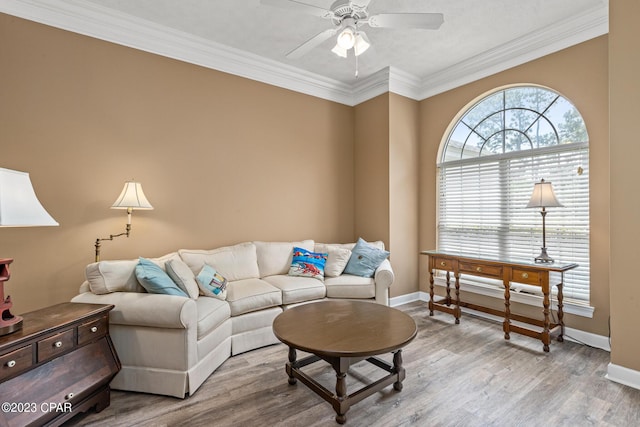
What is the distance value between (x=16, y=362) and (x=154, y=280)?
0.93 metres

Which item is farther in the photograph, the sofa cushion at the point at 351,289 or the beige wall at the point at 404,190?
the beige wall at the point at 404,190

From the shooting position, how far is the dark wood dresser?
1.57 metres

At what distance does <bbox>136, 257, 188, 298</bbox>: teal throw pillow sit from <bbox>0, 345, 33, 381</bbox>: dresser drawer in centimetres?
83

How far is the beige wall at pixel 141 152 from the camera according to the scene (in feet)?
9.07

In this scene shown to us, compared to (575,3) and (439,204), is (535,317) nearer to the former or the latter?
(439,204)

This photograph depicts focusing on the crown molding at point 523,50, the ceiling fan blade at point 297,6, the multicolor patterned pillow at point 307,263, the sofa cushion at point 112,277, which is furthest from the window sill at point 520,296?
the sofa cushion at point 112,277

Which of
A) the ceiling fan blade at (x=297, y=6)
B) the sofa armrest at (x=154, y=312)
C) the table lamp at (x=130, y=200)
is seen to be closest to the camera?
the ceiling fan blade at (x=297, y=6)

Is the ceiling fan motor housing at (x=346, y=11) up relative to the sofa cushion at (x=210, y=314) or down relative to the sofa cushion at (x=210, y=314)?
up

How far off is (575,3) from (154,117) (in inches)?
168

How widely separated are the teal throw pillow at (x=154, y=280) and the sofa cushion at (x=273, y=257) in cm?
126

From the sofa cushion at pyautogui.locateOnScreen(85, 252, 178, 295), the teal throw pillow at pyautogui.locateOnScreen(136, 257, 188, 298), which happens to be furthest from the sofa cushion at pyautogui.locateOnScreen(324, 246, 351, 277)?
the sofa cushion at pyautogui.locateOnScreen(85, 252, 178, 295)

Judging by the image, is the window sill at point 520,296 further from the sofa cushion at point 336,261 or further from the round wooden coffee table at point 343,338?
the round wooden coffee table at point 343,338

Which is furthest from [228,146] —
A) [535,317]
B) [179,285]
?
[535,317]

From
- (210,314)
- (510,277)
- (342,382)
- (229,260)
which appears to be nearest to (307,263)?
(229,260)
